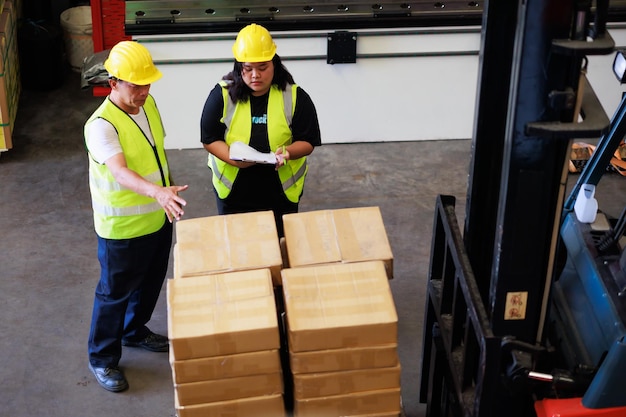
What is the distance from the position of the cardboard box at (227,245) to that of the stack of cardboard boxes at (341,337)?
160 mm

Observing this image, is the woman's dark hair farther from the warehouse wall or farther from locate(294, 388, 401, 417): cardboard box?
the warehouse wall

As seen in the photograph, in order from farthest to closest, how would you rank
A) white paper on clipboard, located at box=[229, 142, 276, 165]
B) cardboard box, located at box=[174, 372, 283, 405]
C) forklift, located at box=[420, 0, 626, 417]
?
1. white paper on clipboard, located at box=[229, 142, 276, 165]
2. cardboard box, located at box=[174, 372, 283, 405]
3. forklift, located at box=[420, 0, 626, 417]

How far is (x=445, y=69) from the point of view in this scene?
7.71 meters

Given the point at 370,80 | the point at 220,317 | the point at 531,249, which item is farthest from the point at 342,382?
the point at 370,80

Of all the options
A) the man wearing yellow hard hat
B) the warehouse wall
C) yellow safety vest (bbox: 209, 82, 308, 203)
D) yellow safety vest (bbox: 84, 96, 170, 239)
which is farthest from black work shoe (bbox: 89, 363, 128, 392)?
the warehouse wall

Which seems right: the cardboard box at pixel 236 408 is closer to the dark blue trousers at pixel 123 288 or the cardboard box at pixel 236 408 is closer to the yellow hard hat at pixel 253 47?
the dark blue trousers at pixel 123 288

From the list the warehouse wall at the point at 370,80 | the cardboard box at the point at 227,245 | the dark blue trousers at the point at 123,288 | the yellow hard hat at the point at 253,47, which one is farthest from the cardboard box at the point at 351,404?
the warehouse wall at the point at 370,80

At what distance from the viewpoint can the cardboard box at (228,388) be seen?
3816mm

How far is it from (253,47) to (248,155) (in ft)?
1.90

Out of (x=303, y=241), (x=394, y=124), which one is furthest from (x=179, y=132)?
(x=303, y=241)

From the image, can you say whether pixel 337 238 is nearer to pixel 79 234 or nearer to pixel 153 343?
pixel 153 343

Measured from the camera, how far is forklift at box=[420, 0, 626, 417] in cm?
285

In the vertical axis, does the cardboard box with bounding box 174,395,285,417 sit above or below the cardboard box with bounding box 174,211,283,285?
below

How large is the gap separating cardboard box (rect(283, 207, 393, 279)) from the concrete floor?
116cm
